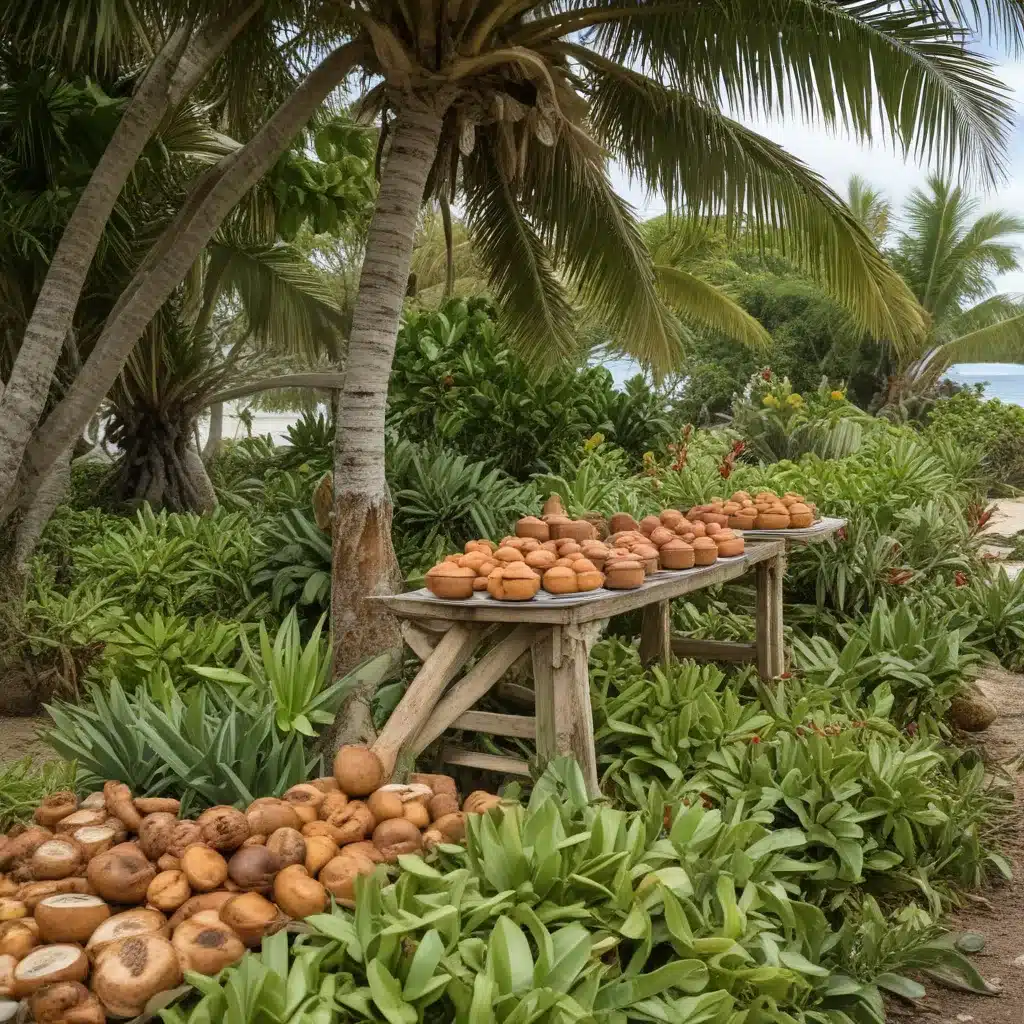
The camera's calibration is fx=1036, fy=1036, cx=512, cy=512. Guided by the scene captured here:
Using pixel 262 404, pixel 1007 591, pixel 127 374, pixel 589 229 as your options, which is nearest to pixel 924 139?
pixel 589 229

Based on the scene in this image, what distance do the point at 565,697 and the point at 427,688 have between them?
52cm

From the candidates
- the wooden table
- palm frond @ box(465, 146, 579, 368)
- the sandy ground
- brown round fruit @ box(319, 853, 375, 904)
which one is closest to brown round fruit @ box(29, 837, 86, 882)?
brown round fruit @ box(319, 853, 375, 904)

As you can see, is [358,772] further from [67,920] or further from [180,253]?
[180,253]

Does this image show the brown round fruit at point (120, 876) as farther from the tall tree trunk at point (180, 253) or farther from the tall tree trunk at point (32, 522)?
the tall tree trunk at point (32, 522)

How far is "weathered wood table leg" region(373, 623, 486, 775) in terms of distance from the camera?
12.5ft

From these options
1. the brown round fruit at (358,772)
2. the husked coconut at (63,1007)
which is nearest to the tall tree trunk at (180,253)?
the brown round fruit at (358,772)

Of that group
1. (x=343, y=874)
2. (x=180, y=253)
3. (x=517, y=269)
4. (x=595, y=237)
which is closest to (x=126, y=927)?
(x=343, y=874)

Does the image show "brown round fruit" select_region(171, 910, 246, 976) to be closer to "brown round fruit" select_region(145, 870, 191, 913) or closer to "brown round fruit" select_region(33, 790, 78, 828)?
"brown round fruit" select_region(145, 870, 191, 913)

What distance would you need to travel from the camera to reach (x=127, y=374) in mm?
10727

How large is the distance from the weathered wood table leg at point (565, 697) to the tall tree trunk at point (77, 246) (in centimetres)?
410

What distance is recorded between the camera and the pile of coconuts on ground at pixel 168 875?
98.6 inches

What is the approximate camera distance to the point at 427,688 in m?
3.92

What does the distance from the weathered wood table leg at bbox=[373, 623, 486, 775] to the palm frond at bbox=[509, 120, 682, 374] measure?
3.91 m

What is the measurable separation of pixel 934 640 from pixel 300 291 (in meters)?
7.47
